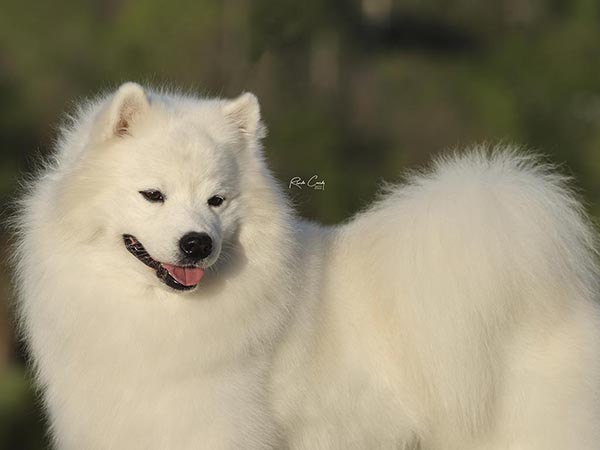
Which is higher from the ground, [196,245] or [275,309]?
[196,245]

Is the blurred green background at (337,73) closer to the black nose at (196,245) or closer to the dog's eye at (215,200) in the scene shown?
the dog's eye at (215,200)

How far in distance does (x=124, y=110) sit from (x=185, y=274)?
883mm

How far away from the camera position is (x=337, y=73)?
84.6 feet

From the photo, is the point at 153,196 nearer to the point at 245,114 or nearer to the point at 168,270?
the point at 168,270

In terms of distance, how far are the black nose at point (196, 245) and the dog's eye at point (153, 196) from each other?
0.30 m

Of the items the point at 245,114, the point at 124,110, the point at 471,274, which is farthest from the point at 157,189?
the point at 471,274

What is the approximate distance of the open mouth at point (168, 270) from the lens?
191 inches

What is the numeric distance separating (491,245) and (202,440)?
1.77 metres

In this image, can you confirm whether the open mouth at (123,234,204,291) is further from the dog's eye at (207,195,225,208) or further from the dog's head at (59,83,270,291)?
the dog's eye at (207,195,225,208)

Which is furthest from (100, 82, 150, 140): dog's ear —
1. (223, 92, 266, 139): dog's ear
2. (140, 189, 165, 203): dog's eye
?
(223, 92, 266, 139): dog's ear

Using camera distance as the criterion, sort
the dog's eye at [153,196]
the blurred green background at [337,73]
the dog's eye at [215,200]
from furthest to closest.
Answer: the blurred green background at [337,73] → the dog's eye at [215,200] → the dog's eye at [153,196]

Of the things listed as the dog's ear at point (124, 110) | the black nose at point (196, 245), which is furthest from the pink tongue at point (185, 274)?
the dog's ear at point (124, 110)

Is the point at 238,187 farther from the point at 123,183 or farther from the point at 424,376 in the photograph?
the point at 424,376

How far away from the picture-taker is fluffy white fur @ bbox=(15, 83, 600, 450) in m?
4.86
